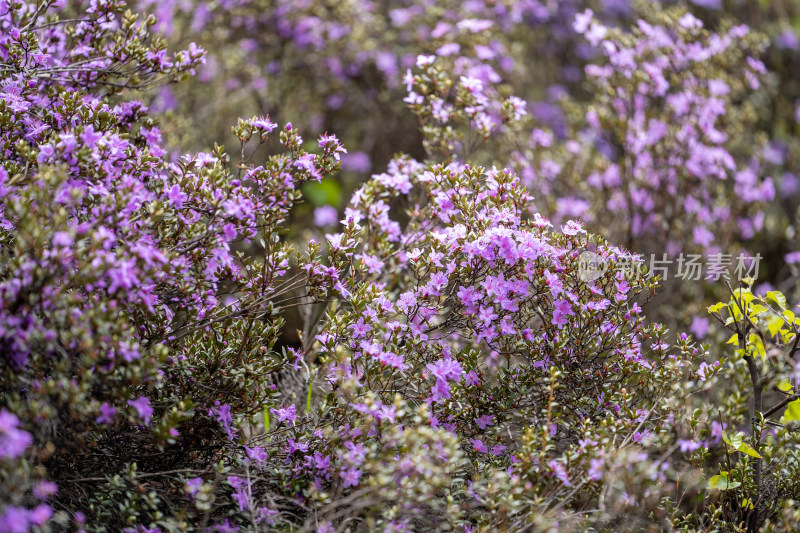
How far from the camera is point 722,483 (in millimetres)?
2512

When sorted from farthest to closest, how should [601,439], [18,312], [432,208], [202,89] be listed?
[202,89]
[432,208]
[601,439]
[18,312]

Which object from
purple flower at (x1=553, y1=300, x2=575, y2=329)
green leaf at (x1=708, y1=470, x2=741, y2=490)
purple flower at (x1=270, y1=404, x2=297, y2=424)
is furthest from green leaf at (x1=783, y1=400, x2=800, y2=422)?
purple flower at (x1=270, y1=404, x2=297, y2=424)

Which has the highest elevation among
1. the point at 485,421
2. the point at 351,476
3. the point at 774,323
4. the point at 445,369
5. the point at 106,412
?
the point at 106,412

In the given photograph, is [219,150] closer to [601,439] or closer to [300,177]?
[300,177]

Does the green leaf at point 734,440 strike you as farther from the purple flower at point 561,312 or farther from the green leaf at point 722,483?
the purple flower at point 561,312

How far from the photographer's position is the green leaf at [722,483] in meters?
2.48

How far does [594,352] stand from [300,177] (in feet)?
4.19

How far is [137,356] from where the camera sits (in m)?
1.93

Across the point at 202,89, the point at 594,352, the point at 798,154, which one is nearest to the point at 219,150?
the point at 594,352

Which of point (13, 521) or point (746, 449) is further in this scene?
point (746, 449)

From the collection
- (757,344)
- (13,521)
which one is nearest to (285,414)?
(13,521)

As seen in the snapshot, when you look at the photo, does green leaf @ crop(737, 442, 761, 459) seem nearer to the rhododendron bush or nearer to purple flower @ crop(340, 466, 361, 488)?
the rhododendron bush

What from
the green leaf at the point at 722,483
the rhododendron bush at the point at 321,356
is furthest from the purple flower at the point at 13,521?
the green leaf at the point at 722,483

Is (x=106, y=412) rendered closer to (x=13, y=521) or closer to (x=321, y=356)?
(x=13, y=521)
